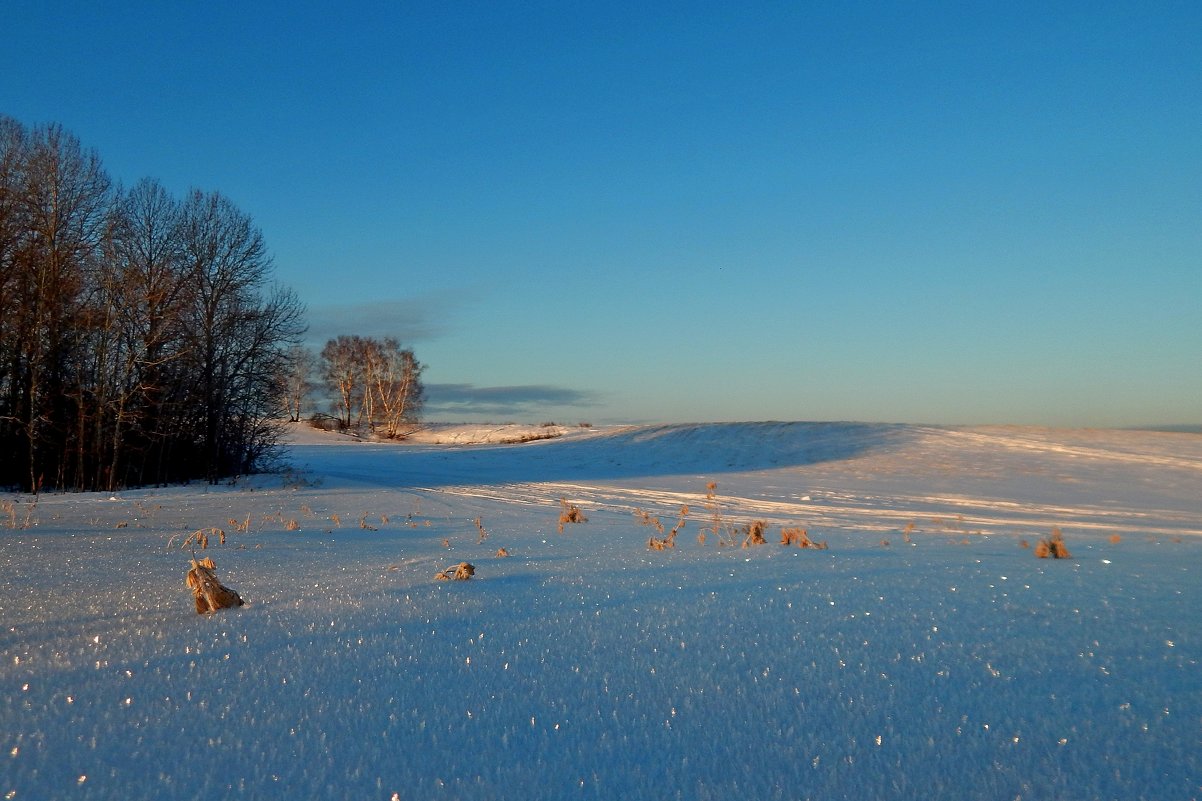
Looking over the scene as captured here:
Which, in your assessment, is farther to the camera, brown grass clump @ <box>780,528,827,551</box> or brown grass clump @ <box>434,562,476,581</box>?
brown grass clump @ <box>780,528,827,551</box>

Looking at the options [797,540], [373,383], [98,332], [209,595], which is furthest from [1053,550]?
[373,383]

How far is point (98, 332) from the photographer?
15344 millimetres

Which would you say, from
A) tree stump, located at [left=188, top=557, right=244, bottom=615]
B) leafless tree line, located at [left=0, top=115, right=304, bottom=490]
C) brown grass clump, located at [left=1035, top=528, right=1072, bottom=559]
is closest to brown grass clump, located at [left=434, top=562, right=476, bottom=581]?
tree stump, located at [left=188, top=557, right=244, bottom=615]

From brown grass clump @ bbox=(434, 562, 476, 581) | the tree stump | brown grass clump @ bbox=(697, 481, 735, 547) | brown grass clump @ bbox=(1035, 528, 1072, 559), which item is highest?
the tree stump

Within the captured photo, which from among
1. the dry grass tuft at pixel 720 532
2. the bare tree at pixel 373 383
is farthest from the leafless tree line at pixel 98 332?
the bare tree at pixel 373 383

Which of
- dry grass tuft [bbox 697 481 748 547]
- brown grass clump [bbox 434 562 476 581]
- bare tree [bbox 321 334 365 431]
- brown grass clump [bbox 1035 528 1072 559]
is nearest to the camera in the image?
brown grass clump [bbox 434 562 476 581]

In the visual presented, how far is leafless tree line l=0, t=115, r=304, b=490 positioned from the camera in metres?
14.5

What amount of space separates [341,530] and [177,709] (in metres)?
4.77

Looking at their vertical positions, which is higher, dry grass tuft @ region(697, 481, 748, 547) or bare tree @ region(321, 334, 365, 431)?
bare tree @ region(321, 334, 365, 431)

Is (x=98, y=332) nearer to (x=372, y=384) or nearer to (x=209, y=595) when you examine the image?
(x=209, y=595)

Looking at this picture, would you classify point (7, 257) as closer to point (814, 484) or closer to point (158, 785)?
point (814, 484)

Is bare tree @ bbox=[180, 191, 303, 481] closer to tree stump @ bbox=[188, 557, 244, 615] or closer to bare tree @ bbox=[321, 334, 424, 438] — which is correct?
tree stump @ bbox=[188, 557, 244, 615]

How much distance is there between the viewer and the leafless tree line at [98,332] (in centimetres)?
1451

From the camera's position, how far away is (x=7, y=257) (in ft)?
47.9
